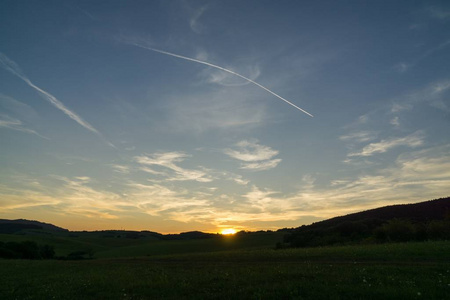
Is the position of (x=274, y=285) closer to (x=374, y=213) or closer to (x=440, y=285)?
(x=440, y=285)

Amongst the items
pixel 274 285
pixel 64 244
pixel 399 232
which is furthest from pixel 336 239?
pixel 64 244

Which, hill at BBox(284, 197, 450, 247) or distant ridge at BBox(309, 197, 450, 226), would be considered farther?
distant ridge at BBox(309, 197, 450, 226)

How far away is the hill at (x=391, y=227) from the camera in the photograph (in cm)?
5591

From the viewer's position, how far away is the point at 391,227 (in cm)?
5981

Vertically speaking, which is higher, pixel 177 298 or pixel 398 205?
pixel 398 205

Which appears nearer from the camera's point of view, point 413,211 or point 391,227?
point 391,227

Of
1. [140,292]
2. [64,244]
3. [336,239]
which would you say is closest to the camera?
[140,292]

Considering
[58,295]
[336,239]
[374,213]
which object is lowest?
[58,295]

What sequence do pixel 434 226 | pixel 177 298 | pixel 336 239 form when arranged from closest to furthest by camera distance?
pixel 177 298
pixel 434 226
pixel 336 239

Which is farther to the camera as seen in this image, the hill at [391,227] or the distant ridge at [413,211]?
the distant ridge at [413,211]

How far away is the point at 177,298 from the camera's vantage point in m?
16.7

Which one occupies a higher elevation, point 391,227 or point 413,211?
point 413,211

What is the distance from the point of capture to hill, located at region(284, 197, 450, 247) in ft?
183

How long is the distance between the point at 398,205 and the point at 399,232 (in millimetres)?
52075
